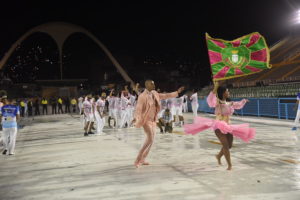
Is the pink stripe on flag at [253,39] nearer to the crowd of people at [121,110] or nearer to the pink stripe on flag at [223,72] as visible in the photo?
the pink stripe on flag at [223,72]

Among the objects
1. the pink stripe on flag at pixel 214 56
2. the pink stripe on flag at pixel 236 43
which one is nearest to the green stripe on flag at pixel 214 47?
the pink stripe on flag at pixel 214 56

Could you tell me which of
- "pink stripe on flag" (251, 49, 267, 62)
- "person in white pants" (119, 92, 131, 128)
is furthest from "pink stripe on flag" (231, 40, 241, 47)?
"person in white pants" (119, 92, 131, 128)

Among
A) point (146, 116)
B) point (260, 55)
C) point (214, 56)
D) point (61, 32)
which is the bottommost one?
point (146, 116)

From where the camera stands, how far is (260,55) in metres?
15.0

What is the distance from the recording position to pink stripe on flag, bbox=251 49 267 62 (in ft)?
48.4

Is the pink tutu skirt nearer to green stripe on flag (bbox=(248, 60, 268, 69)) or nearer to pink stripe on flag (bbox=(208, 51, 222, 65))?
pink stripe on flag (bbox=(208, 51, 222, 65))

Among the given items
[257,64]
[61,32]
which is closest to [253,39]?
[257,64]

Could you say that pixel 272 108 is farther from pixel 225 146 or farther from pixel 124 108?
pixel 225 146

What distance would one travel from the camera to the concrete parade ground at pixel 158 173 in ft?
19.7

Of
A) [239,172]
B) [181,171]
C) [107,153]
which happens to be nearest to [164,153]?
[107,153]

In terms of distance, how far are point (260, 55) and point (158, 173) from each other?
9.33 m

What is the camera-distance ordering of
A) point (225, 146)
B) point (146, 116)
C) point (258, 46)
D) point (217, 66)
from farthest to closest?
point (258, 46) < point (217, 66) < point (146, 116) < point (225, 146)

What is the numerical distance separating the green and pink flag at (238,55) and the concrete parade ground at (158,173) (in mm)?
3368

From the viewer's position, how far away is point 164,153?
33.4 feet
